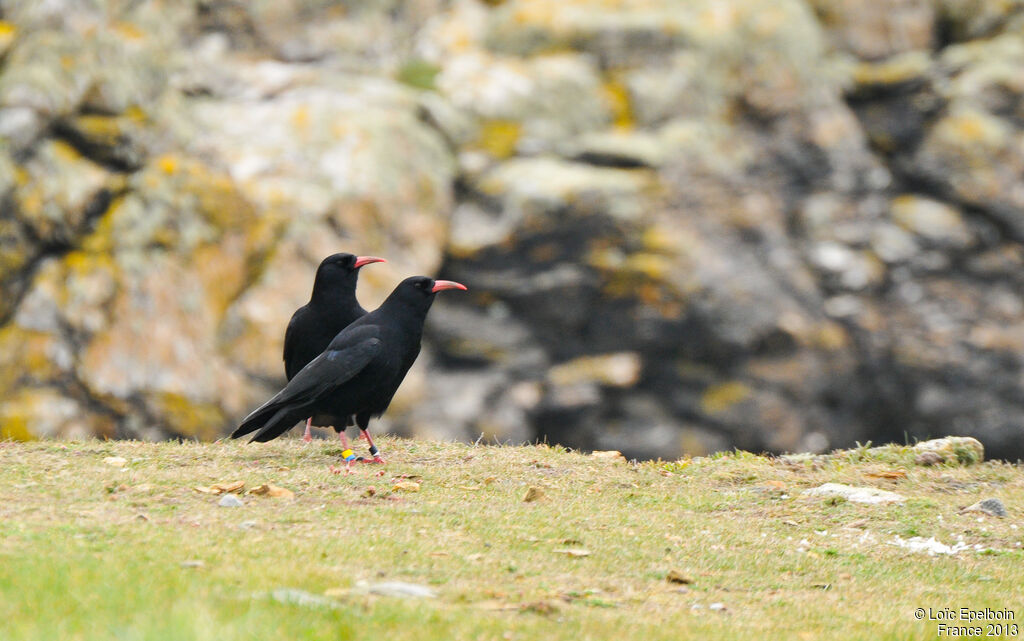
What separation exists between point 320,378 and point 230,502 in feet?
7.82

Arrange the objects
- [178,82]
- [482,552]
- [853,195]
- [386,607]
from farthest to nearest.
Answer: [853,195], [178,82], [482,552], [386,607]

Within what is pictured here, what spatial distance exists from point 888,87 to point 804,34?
4.06 m

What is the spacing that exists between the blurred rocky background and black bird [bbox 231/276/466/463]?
67.1 feet

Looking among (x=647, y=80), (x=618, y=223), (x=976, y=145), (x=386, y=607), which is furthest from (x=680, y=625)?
(x=976, y=145)

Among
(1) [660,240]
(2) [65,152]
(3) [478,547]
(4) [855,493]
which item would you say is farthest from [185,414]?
(3) [478,547]

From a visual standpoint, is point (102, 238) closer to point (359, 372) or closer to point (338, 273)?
point (338, 273)

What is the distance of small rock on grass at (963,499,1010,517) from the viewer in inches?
423

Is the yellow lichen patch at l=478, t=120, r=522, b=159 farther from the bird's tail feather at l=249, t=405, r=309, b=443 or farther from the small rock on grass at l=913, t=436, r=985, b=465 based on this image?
the bird's tail feather at l=249, t=405, r=309, b=443

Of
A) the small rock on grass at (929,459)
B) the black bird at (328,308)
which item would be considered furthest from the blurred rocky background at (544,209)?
the small rock on grass at (929,459)

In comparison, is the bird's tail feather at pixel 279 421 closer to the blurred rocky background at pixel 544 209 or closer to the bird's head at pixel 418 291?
the bird's head at pixel 418 291

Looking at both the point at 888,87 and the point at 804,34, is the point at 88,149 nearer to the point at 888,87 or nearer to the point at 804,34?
the point at 804,34

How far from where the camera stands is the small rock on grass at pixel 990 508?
423 inches

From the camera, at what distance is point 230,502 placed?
926 cm

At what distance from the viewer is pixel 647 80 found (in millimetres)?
39281
